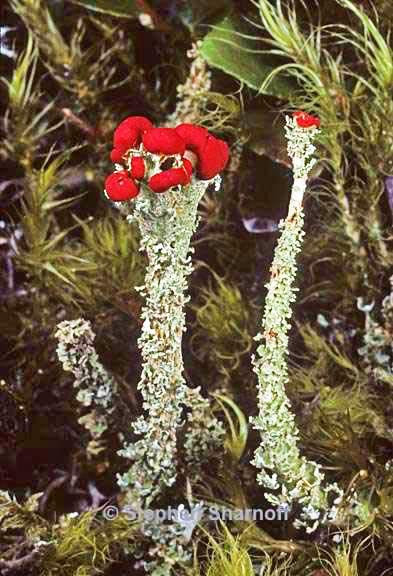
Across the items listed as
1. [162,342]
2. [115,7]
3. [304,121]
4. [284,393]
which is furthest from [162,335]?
[115,7]

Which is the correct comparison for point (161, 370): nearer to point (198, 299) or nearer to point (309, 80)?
point (198, 299)

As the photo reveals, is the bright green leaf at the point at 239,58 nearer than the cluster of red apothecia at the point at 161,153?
No

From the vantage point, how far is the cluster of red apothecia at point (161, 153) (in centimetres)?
67

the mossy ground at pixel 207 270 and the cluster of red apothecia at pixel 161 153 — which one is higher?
→ the cluster of red apothecia at pixel 161 153

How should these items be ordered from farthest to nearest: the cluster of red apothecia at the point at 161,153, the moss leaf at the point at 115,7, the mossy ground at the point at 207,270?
the moss leaf at the point at 115,7 < the mossy ground at the point at 207,270 < the cluster of red apothecia at the point at 161,153

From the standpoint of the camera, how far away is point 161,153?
0.68 metres

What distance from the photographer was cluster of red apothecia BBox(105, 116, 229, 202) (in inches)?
26.4

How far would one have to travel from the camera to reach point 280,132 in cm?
84

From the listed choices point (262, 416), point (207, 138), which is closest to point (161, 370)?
point (262, 416)

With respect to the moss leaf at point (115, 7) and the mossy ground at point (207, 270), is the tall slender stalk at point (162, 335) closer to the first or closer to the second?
the mossy ground at point (207, 270)

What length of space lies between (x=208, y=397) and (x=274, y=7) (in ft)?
1.41

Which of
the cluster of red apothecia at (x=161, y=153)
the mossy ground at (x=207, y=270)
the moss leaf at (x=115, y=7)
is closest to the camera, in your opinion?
the cluster of red apothecia at (x=161, y=153)

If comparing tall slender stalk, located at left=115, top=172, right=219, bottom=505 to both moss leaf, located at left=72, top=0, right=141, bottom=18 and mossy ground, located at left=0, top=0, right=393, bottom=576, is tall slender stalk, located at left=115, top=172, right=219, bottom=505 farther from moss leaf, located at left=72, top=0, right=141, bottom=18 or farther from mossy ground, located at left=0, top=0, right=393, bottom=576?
moss leaf, located at left=72, top=0, right=141, bottom=18

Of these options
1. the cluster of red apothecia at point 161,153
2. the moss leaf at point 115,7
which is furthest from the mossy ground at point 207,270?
the cluster of red apothecia at point 161,153
